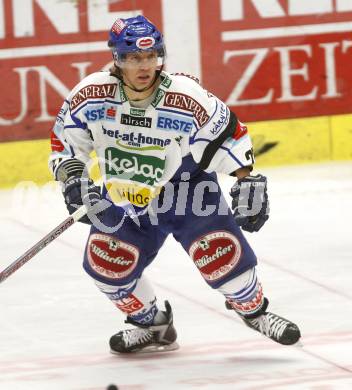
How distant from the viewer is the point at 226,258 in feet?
16.6

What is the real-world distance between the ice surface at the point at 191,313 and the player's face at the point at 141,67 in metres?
1.06

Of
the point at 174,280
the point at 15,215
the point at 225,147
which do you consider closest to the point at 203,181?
the point at 225,147

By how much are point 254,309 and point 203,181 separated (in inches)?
20.6

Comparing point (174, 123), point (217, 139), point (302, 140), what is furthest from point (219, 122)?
point (302, 140)

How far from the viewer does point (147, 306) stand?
17.4 ft

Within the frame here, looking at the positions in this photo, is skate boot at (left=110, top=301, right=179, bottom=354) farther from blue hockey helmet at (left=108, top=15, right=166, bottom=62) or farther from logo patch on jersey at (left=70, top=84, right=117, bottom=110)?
blue hockey helmet at (left=108, top=15, right=166, bottom=62)

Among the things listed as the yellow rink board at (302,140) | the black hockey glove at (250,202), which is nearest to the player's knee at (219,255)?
the black hockey glove at (250,202)

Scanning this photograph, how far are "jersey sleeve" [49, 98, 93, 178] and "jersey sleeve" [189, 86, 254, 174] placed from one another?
0.40 m

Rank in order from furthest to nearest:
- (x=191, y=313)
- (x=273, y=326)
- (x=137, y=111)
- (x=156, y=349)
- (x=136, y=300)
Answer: (x=191, y=313) → (x=156, y=349) → (x=136, y=300) → (x=273, y=326) → (x=137, y=111)

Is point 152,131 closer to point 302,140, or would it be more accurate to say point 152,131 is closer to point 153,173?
point 153,173

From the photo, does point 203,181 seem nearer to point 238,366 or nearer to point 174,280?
point 238,366

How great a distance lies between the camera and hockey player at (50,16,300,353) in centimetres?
494

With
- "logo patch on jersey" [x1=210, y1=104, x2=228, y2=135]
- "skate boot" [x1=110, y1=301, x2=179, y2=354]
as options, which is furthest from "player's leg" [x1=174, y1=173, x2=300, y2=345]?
"skate boot" [x1=110, y1=301, x2=179, y2=354]

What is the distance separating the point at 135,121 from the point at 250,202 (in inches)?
20.4
